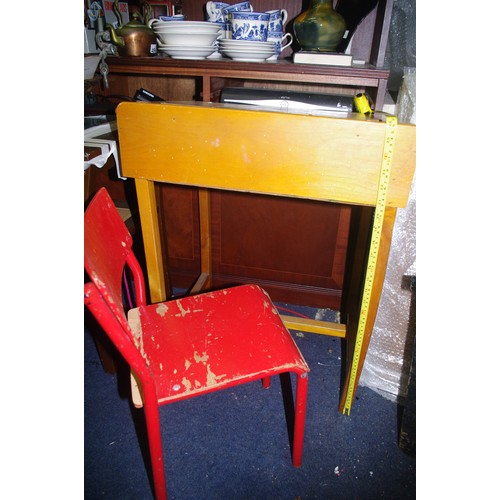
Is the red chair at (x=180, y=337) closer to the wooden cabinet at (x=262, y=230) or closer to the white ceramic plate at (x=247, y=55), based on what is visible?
the wooden cabinet at (x=262, y=230)

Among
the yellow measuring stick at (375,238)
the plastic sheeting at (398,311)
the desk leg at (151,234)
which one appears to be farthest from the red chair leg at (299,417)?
the desk leg at (151,234)

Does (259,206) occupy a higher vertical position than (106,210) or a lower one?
lower

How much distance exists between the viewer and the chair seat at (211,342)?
87 cm

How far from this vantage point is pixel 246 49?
1187 millimetres

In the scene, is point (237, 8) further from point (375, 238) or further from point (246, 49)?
point (375, 238)

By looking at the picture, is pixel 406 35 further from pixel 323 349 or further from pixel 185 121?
pixel 323 349

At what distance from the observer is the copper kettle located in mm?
1256

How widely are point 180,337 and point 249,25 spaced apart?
38.8 inches

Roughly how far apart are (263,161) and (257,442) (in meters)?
0.91

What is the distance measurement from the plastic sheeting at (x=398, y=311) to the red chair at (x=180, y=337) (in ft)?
1.53

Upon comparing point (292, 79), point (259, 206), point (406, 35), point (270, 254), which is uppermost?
point (406, 35)

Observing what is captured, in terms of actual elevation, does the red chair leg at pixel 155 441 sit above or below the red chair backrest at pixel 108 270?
below

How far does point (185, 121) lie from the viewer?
0.96 m
